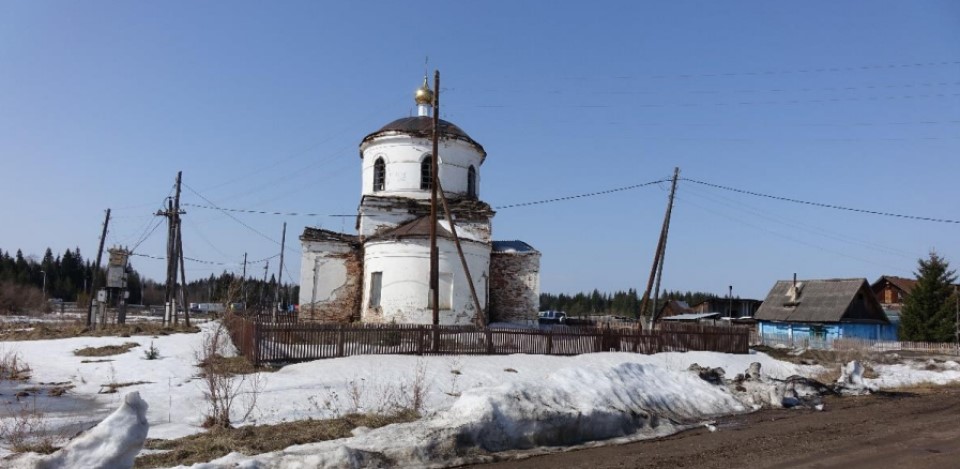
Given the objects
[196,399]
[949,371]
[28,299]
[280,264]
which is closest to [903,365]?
[949,371]

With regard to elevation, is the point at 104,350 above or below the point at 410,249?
below

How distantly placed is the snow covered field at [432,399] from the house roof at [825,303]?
2941 centimetres

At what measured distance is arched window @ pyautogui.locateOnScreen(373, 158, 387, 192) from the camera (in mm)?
31562

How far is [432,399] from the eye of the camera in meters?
12.6

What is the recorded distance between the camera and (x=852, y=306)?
140ft

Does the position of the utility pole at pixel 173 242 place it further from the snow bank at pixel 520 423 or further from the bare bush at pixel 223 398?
the snow bank at pixel 520 423

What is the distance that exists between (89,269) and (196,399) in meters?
95.6

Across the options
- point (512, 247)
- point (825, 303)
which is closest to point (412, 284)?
point (512, 247)

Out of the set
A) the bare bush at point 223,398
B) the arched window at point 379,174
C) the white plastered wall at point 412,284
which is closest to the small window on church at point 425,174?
the arched window at point 379,174

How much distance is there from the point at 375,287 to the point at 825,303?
31.7m

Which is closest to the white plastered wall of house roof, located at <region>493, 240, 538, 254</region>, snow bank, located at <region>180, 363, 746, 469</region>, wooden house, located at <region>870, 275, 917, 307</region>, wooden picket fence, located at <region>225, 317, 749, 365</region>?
house roof, located at <region>493, 240, 538, 254</region>

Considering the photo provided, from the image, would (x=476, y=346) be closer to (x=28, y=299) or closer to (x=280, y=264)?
(x=280, y=264)

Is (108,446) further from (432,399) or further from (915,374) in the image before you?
(915,374)

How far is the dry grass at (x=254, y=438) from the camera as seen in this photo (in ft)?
24.3
